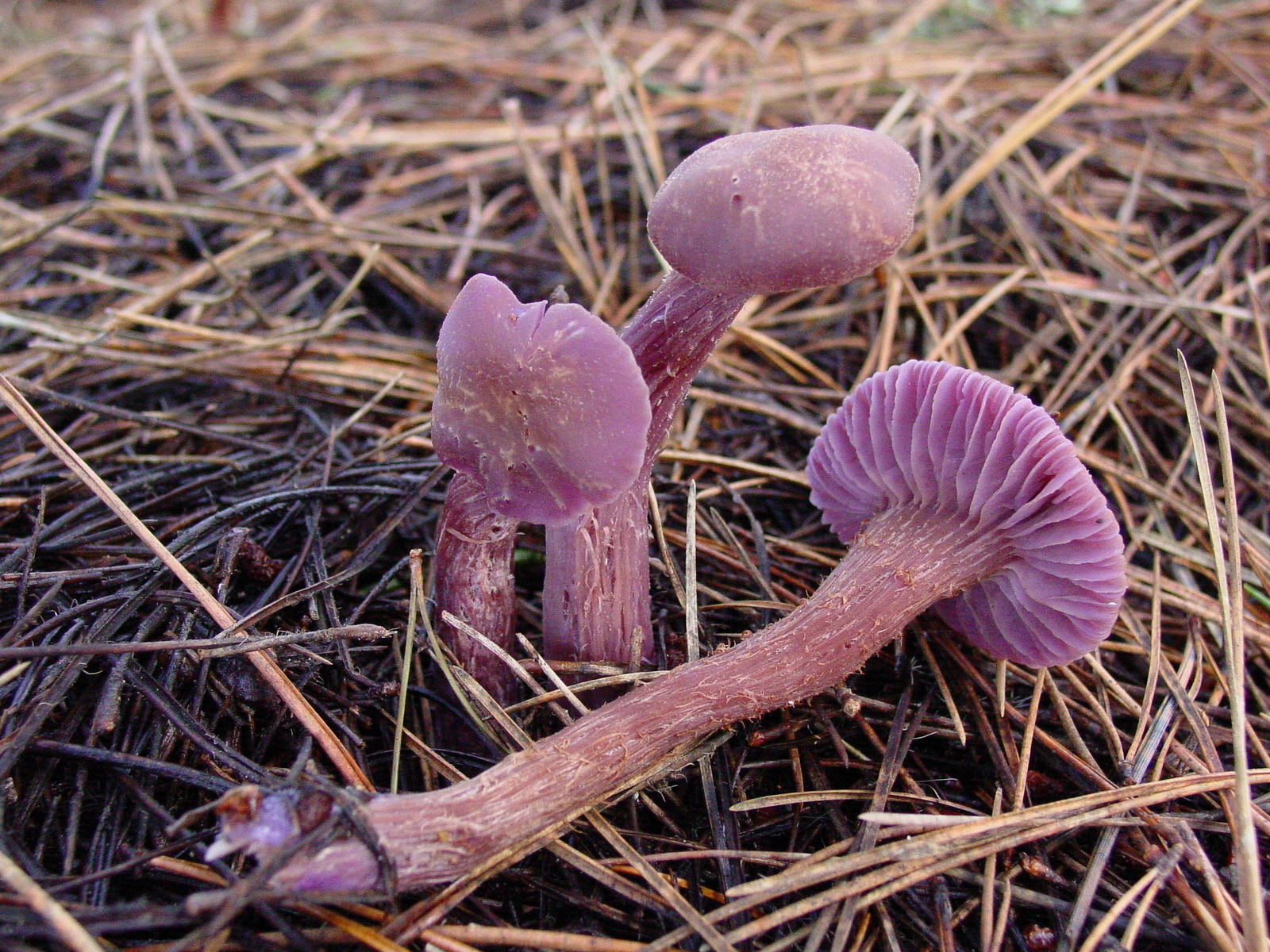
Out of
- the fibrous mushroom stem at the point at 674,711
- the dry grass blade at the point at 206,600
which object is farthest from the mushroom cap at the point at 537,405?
the dry grass blade at the point at 206,600

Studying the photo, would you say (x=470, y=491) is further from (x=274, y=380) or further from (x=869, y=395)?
(x=274, y=380)

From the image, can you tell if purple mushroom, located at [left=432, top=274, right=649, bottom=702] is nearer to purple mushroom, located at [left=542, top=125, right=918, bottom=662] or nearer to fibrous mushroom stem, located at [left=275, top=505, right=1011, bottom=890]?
purple mushroom, located at [left=542, top=125, right=918, bottom=662]

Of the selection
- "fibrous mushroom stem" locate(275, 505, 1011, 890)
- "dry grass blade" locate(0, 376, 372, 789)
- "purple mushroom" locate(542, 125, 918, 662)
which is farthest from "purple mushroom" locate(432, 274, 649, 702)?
"dry grass blade" locate(0, 376, 372, 789)

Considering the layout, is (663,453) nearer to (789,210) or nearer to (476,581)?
(476,581)

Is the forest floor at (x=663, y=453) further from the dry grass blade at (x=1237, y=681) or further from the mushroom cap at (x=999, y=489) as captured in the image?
the mushroom cap at (x=999, y=489)

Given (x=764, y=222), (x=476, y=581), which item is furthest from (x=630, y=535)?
(x=764, y=222)
